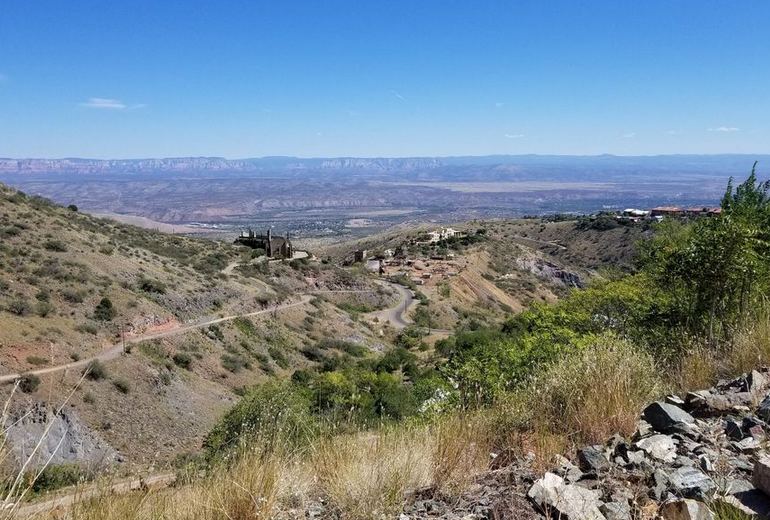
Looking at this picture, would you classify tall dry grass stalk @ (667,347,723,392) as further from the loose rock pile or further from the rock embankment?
the rock embankment

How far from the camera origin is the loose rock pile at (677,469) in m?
3.53

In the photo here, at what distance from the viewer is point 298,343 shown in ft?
127

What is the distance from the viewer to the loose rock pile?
3533mm

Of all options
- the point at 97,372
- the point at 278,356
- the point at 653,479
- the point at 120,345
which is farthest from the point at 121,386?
the point at 653,479

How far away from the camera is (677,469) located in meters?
4.10

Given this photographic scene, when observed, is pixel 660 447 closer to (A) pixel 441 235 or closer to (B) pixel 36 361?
(B) pixel 36 361

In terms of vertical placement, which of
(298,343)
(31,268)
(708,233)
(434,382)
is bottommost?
(298,343)

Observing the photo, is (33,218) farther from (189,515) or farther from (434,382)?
(189,515)

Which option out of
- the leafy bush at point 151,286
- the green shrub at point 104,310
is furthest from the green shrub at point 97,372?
the leafy bush at point 151,286

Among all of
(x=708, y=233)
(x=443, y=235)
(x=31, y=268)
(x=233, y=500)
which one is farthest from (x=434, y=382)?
(x=443, y=235)

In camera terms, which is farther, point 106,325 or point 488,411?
point 106,325

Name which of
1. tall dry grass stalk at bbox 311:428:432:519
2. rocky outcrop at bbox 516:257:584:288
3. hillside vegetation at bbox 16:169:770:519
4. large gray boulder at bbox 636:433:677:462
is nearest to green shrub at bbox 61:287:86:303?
hillside vegetation at bbox 16:169:770:519

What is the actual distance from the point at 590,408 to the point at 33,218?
4437 cm

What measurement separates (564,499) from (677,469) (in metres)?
1.02
